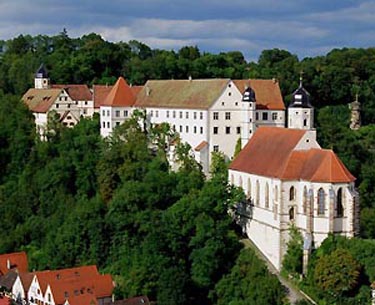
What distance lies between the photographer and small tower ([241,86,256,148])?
51438 millimetres

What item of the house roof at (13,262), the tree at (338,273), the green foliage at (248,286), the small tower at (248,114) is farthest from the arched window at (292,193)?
the house roof at (13,262)

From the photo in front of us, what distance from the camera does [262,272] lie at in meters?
41.0

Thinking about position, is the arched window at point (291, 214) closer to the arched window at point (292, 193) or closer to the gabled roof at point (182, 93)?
the arched window at point (292, 193)

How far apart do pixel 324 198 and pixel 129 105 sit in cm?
2056

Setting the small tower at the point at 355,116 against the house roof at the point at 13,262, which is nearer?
the house roof at the point at 13,262

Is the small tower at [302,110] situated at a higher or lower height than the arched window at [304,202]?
higher

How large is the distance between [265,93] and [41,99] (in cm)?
1991

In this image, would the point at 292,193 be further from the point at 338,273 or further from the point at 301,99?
the point at 301,99

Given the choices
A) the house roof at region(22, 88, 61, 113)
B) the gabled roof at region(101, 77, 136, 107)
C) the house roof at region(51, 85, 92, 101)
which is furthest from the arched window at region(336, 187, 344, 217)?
the house roof at region(51, 85, 92, 101)

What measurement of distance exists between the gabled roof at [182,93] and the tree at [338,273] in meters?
15.6

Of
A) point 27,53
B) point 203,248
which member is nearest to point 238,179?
point 203,248

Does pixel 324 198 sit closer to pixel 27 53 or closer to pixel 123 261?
pixel 123 261

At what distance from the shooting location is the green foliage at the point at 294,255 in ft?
139

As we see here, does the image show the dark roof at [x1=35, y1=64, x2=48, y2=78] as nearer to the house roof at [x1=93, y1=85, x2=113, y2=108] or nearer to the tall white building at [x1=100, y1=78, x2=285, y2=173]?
the house roof at [x1=93, y1=85, x2=113, y2=108]
